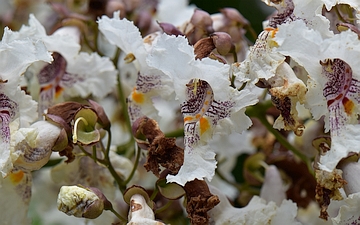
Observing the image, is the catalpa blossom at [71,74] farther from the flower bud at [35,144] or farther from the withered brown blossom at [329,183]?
the withered brown blossom at [329,183]

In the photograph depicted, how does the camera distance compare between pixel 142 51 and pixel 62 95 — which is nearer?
pixel 142 51

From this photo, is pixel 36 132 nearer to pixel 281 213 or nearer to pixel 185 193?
pixel 185 193

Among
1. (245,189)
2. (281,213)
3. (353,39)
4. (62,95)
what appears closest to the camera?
(353,39)

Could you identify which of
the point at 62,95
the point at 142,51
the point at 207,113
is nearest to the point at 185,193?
the point at 207,113

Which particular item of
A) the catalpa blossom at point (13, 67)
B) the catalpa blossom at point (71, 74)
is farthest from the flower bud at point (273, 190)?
the catalpa blossom at point (13, 67)

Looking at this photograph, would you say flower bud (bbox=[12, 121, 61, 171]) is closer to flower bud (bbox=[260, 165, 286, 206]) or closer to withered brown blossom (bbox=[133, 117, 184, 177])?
withered brown blossom (bbox=[133, 117, 184, 177])

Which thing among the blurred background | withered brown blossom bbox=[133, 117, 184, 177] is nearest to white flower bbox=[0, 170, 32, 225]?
withered brown blossom bbox=[133, 117, 184, 177]
